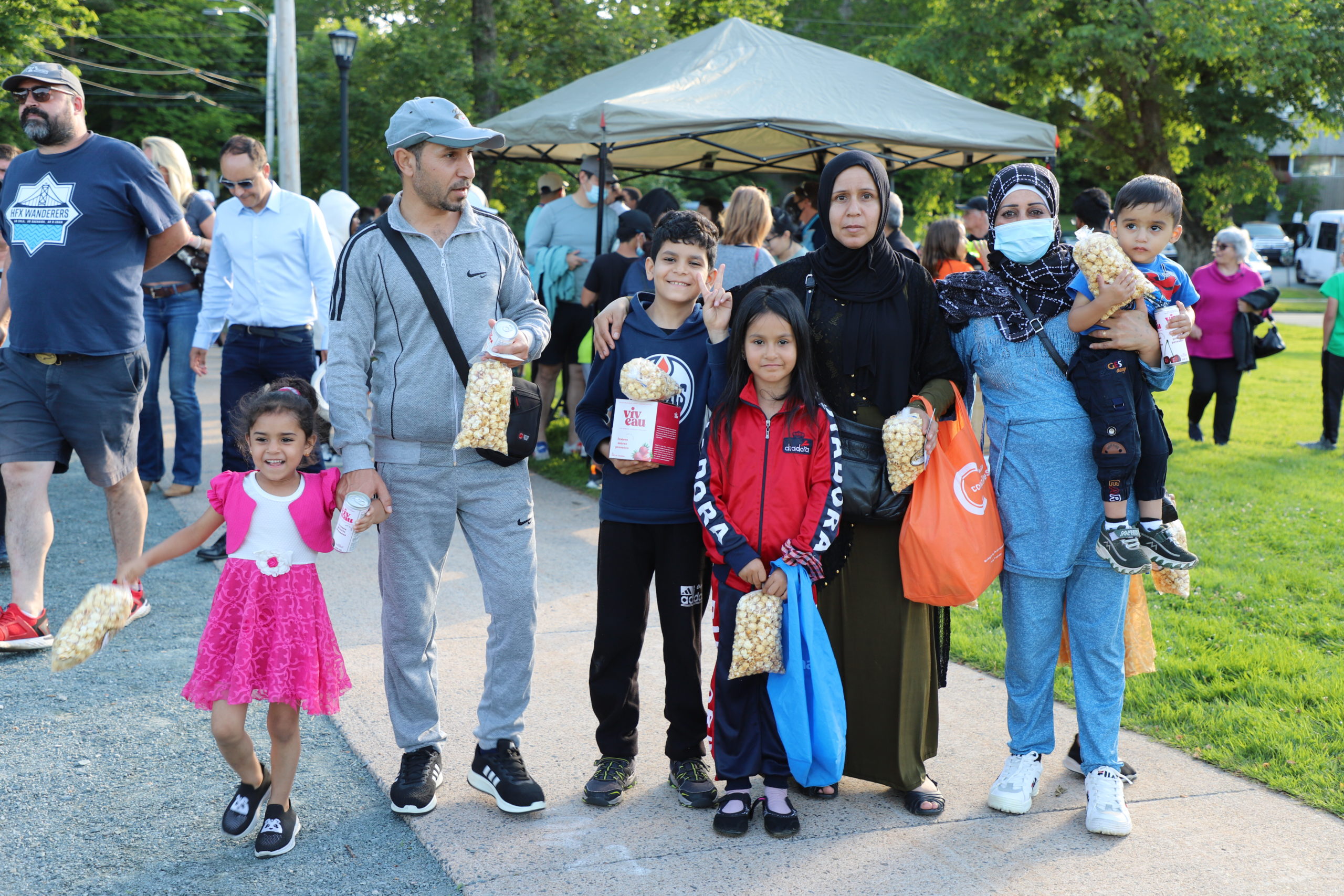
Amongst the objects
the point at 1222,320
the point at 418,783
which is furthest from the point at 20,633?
Answer: the point at 1222,320

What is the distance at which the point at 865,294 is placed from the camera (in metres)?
3.34

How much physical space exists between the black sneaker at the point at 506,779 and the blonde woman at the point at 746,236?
3.84 metres

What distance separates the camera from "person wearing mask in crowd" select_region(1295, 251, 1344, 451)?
980 cm

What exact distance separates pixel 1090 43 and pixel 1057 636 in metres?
25.7

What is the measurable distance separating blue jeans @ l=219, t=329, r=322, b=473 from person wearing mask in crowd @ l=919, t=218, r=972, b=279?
4.18m

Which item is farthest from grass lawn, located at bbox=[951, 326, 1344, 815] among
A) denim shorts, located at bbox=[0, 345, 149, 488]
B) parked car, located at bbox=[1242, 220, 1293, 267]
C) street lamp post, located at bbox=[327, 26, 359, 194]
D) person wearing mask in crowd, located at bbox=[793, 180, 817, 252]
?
parked car, located at bbox=[1242, 220, 1293, 267]

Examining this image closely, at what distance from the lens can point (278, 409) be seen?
3.21 metres

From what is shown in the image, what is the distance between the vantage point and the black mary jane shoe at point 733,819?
10.6ft

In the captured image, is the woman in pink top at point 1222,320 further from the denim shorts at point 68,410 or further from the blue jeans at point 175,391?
the denim shorts at point 68,410

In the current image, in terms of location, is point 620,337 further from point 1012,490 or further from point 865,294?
point 1012,490

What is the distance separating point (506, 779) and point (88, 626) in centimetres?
129

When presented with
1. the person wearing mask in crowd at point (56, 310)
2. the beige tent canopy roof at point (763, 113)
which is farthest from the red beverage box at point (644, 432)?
the beige tent canopy roof at point (763, 113)

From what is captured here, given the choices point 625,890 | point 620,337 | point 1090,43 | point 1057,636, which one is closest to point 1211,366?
point 1057,636

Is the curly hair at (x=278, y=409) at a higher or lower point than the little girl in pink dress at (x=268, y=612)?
higher
